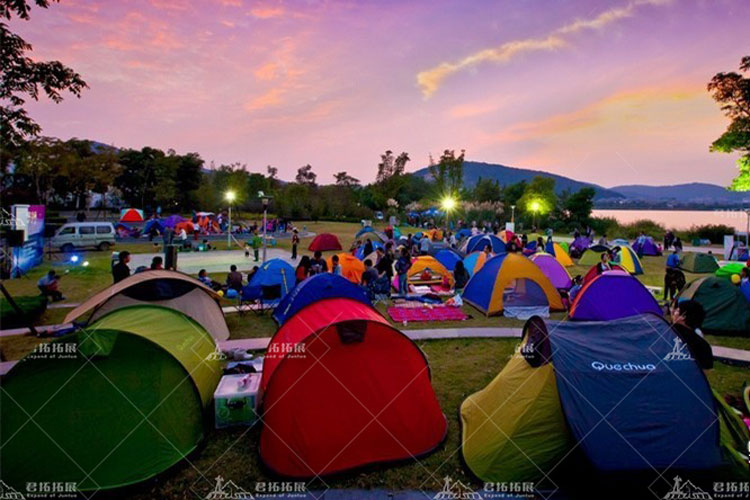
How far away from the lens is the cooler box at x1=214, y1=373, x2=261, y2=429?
571 cm

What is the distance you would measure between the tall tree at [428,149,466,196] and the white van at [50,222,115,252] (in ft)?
133

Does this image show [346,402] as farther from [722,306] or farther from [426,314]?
[722,306]

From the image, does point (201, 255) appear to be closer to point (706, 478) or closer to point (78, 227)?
point (78, 227)

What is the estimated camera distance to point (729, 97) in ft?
79.6

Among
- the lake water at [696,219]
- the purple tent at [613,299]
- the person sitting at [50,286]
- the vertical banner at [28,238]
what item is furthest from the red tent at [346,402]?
the lake water at [696,219]

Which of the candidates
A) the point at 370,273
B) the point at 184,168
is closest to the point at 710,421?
the point at 370,273

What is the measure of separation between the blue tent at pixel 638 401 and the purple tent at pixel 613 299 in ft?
18.3

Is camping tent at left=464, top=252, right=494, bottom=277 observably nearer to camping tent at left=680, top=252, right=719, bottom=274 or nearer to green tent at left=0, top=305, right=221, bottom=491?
camping tent at left=680, top=252, right=719, bottom=274

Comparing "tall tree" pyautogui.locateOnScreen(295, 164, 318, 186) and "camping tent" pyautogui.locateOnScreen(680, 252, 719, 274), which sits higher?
"tall tree" pyautogui.locateOnScreen(295, 164, 318, 186)

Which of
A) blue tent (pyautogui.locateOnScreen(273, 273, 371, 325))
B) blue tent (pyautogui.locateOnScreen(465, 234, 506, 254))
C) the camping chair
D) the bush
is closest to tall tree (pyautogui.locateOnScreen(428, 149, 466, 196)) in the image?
the bush

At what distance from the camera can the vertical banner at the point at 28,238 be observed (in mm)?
16391

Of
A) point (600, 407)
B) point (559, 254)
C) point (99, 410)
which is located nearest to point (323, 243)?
point (559, 254)

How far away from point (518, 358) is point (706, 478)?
6.99ft

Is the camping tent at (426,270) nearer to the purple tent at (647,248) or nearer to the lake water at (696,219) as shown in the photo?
the purple tent at (647,248)
